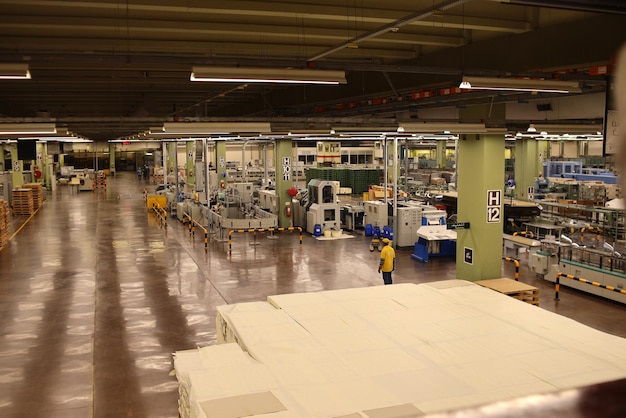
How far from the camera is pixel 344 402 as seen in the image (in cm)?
543

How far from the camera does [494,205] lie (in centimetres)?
1268

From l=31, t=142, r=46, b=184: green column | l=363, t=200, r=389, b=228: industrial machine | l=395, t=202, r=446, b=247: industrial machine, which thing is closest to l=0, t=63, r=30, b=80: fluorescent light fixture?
l=395, t=202, r=446, b=247: industrial machine

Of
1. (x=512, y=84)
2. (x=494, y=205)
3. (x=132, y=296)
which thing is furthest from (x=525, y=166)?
(x=512, y=84)

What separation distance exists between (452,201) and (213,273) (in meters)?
12.2

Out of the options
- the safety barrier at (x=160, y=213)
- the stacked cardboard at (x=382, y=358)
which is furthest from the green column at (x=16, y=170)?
the stacked cardboard at (x=382, y=358)

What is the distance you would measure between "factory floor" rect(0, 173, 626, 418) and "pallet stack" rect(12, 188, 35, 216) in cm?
422

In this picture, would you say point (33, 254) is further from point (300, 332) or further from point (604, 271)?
point (604, 271)

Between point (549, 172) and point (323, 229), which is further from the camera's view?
point (549, 172)

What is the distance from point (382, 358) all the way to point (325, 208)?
49.7 ft

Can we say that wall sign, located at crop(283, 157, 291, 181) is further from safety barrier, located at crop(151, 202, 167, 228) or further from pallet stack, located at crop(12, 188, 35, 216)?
pallet stack, located at crop(12, 188, 35, 216)

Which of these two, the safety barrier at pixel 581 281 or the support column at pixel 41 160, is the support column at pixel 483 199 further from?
the support column at pixel 41 160

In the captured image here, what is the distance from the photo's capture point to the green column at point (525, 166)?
24.9 metres

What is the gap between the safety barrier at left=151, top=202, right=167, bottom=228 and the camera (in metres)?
24.6

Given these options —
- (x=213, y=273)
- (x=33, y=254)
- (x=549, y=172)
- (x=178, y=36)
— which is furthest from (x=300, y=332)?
(x=549, y=172)
